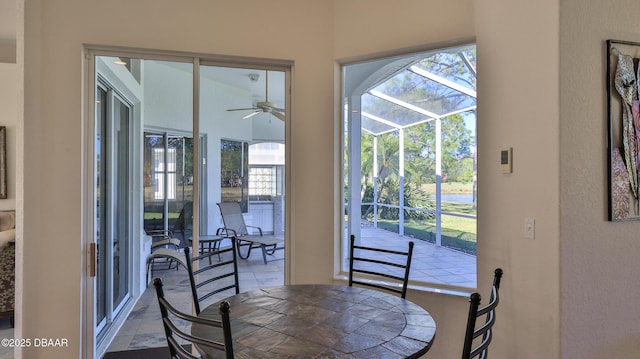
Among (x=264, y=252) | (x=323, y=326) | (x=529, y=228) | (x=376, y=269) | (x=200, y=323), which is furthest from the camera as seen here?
(x=264, y=252)

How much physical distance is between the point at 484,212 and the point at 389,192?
3.30ft

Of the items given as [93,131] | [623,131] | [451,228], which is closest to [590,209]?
[623,131]

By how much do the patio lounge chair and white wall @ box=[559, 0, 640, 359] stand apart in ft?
6.59

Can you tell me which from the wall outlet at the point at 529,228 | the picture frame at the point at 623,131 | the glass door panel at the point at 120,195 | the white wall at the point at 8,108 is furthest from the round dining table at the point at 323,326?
the white wall at the point at 8,108

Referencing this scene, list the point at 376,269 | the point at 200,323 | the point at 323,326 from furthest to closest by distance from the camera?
1. the point at 376,269
2. the point at 323,326
3. the point at 200,323

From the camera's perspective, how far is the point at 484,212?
247 centimetres

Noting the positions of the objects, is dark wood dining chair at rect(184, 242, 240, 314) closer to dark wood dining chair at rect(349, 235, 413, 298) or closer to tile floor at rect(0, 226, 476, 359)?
tile floor at rect(0, 226, 476, 359)

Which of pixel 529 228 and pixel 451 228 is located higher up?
pixel 529 228

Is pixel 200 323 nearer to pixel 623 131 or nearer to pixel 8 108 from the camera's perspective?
pixel 623 131

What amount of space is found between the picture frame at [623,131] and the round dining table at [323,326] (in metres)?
1.28

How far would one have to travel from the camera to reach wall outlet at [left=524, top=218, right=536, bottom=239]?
2.04m

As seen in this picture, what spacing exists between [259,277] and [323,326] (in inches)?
62.2

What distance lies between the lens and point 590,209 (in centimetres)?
196

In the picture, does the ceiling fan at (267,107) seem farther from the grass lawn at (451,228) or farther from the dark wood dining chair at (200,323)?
the dark wood dining chair at (200,323)
